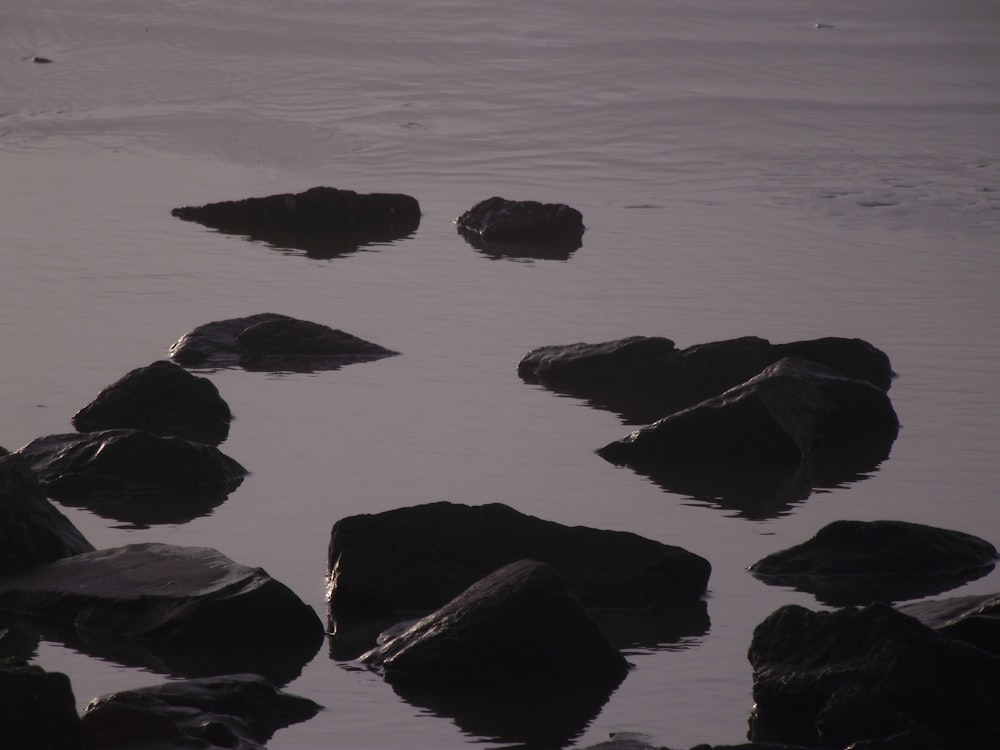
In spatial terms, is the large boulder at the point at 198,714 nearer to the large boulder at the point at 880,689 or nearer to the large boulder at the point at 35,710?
the large boulder at the point at 35,710

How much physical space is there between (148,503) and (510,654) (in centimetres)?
225

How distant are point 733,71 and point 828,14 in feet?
26.7

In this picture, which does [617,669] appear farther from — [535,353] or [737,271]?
[737,271]

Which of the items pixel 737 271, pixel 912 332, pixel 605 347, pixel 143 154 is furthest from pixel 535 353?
pixel 143 154

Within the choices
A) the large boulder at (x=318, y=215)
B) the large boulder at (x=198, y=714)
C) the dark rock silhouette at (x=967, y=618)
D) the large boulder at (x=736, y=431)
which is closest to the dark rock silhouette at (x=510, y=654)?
the large boulder at (x=198, y=714)

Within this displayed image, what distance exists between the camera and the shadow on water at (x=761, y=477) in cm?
763

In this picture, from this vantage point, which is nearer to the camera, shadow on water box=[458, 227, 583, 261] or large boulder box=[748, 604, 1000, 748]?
large boulder box=[748, 604, 1000, 748]

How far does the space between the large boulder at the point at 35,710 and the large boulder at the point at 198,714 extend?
0.38 ft

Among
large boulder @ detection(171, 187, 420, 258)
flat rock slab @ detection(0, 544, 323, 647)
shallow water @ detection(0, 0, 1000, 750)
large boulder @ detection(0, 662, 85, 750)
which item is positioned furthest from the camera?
large boulder @ detection(171, 187, 420, 258)

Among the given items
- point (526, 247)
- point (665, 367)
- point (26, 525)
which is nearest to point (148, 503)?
point (26, 525)

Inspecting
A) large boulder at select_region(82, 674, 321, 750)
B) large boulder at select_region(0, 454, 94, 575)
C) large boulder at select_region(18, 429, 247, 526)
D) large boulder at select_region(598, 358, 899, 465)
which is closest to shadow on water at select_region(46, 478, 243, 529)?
large boulder at select_region(18, 429, 247, 526)

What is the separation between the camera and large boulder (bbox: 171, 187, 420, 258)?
47.2 ft

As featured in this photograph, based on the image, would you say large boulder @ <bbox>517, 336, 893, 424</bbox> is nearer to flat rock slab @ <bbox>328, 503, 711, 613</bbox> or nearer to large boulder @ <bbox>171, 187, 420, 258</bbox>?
flat rock slab @ <bbox>328, 503, 711, 613</bbox>

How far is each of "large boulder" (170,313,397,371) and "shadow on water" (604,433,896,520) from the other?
2.29 meters
